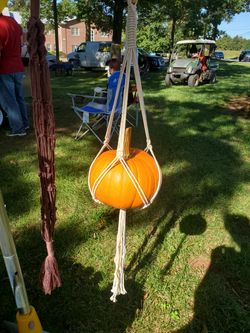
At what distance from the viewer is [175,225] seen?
11.1 ft

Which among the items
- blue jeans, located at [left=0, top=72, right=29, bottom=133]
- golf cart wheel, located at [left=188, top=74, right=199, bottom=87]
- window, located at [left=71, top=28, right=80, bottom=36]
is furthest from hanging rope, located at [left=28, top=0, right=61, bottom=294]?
window, located at [left=71, top=28, right=80, bottom=36]

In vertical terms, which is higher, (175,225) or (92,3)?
(92,3)

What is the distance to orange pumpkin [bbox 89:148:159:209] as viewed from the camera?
1.86 metres

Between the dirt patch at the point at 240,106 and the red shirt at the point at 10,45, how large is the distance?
519 cm

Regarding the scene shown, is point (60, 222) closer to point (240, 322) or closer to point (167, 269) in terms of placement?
point (167, 269)

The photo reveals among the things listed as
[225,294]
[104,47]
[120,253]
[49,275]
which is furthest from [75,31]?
[49,275]

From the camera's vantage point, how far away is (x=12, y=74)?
523 cm

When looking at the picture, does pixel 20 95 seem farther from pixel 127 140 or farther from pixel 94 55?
pixel 94 55

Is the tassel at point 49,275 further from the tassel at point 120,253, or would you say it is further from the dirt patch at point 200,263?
the dirt patch at point 200,263

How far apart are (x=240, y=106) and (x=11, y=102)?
6138 mm

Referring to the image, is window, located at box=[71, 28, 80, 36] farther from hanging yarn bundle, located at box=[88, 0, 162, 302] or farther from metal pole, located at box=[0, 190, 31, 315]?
metal pole, located at box=[0, 190, 31, 315]

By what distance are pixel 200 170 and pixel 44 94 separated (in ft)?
11.9

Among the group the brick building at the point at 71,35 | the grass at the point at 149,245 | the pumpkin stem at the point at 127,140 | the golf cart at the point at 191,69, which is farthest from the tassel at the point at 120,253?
the brick building at the point at 71,35

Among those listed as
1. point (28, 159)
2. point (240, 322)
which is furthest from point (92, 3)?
point (240, 322)
